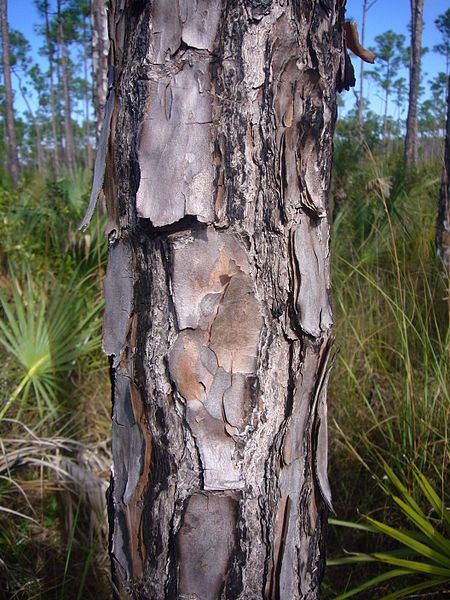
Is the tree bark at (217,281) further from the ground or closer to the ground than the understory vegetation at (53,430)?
further from the ground

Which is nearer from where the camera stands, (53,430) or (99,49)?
(53,430)

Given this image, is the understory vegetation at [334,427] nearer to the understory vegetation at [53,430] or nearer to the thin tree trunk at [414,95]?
the understory vegetation at [53,430]

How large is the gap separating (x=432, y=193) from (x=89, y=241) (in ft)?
10.2

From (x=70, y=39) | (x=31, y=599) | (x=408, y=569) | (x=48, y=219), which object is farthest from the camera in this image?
(x=70, y=39)

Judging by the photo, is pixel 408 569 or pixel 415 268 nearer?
pixel 408 569

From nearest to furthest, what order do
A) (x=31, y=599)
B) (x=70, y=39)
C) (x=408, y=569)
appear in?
(x=408, y=569)
(x=31, y=599)
(x=70, y=39)

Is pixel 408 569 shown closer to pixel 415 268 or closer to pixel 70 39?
pixel 415 268

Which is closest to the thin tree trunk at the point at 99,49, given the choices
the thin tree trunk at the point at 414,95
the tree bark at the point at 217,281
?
the tree bark at the point at 217,281

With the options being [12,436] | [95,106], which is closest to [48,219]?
[95,106]

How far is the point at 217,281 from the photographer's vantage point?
627 millimetres

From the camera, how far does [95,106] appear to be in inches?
175

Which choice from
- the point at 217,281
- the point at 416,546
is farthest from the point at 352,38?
the point at 416,546

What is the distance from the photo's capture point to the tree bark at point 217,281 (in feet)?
2.00

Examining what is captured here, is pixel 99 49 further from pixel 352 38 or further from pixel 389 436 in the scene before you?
pixel 352 38
